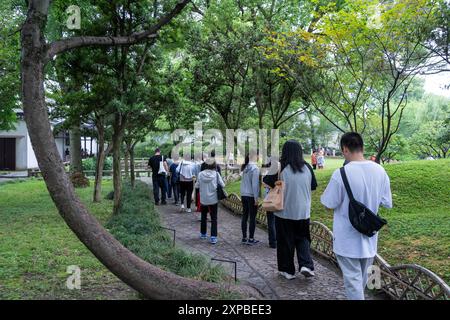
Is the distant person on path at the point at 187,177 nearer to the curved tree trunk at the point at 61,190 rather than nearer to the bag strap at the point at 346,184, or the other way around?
the curved tree trunk at the point at 61,190

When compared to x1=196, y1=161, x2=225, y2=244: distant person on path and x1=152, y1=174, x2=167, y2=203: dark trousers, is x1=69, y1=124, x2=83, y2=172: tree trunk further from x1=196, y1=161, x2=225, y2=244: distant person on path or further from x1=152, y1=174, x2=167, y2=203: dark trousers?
x1=196, y1=161, x2=225, y2=244: distant person on path

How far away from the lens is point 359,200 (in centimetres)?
380

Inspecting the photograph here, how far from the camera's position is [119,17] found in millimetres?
8906

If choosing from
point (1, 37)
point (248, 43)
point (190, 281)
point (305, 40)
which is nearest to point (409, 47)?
point (305, 40)

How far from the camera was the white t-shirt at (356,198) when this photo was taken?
3.75 m

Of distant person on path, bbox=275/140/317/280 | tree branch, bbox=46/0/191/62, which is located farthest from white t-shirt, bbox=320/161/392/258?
tree branch, bbox=46/0/191/62

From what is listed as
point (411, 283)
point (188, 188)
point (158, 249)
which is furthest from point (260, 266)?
point (188, 188)

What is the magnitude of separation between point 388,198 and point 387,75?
20.6ft

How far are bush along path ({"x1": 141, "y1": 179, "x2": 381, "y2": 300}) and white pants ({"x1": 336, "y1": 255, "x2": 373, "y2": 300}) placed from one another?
1056 mm

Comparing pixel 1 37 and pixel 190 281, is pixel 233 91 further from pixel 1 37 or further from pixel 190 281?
pixel 190 281

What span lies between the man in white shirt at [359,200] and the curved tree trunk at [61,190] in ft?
4.19

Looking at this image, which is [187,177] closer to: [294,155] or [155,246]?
[155,246]

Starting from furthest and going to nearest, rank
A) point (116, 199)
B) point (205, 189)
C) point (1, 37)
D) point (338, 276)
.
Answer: point (1, 37) < point (116, 199) < point (205, 189) < point (338, 276)

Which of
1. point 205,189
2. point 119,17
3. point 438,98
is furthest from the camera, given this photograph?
point 438,98
